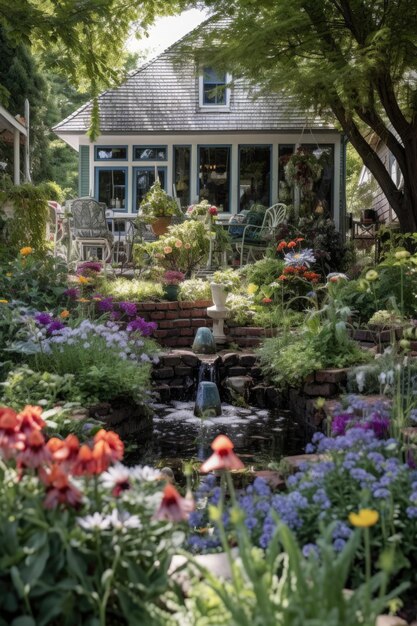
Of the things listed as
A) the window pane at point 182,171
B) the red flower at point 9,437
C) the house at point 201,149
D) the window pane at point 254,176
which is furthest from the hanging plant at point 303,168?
the red flower at point 9,437

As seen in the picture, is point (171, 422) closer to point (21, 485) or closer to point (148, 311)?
point (148, 311)

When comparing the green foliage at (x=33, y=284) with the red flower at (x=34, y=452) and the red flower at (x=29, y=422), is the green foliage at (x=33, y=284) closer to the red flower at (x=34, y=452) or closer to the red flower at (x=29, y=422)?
the red flower at (x=29, y=422)

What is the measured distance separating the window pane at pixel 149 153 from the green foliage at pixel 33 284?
407 inches

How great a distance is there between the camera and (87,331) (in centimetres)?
590

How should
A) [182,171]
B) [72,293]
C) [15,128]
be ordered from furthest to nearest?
[182,171], [15,128], [72,293]

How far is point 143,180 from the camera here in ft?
58.7

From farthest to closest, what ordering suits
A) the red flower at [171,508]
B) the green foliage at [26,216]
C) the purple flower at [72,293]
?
the green foliage at [26,216], the purple flower at [72,293], the red flower at [171,508]

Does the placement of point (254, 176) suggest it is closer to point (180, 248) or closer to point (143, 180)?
point (143, 180)

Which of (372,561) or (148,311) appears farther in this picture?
(148,311)

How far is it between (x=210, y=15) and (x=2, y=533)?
11.2 meters

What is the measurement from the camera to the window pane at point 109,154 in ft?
58.7

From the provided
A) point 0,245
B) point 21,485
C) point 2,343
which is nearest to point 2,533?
point 21,485

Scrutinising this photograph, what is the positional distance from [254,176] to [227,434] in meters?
12.3

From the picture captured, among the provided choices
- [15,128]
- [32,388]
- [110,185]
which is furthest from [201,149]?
[32,388]
